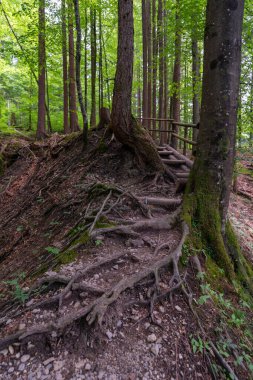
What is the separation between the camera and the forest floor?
222 centimetres

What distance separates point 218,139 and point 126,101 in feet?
10.3

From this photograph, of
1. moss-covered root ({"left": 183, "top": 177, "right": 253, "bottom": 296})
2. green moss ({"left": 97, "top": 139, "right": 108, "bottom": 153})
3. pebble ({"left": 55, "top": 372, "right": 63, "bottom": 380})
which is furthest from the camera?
green moss ({"left": 97, "top": 139, "right": 108, "bottom": 153})

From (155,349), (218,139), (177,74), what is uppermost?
(177,74)

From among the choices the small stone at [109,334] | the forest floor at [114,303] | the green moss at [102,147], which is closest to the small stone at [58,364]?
the forest floor at [114,303]

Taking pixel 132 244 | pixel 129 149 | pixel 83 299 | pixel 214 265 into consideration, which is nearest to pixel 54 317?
pixel 83 299

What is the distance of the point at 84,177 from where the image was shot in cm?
647

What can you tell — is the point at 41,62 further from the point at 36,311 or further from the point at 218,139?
the point at 36,311

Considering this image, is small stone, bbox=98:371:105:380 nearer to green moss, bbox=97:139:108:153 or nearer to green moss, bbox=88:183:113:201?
green moss, bbox=88:183:113:201

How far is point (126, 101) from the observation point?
6.20m

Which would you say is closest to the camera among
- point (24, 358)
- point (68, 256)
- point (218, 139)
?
point (24, 358)

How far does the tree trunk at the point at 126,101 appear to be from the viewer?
5824mm

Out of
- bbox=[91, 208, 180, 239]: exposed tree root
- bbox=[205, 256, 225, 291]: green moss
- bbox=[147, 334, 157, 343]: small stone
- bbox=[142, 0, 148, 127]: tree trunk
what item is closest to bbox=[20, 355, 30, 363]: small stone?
bbox=[147, 334, 157, 343]: small stone

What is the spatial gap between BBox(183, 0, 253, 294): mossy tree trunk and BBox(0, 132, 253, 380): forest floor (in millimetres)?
398

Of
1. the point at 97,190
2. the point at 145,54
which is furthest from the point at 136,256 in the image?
the point at 145,54
